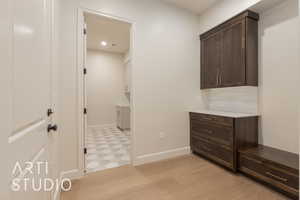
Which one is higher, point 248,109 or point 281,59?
point 281,59

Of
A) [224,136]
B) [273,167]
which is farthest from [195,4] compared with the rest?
[273,167]

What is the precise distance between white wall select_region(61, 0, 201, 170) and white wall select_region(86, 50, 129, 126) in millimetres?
3180

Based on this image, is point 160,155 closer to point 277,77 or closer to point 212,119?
point 212,119

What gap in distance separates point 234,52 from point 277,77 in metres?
0.72

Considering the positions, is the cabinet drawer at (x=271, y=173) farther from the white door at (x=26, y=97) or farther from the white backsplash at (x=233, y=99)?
the white door at (x=26, y=97)

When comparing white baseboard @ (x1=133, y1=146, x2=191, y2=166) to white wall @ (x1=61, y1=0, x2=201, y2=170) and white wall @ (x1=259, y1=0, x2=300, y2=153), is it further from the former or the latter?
white wall @ (x1=259, y1=0, x2=300, y2=153)

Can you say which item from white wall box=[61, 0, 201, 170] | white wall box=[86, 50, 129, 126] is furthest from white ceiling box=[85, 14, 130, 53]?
white wall box=[61, 0, 201, 170]

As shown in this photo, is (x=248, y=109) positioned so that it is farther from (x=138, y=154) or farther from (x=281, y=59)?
(x=138, y=154)

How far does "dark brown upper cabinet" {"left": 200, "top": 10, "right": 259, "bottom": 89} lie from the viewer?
2312 millimetres

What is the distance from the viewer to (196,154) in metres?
3.00

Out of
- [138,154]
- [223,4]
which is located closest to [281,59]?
[223,4]

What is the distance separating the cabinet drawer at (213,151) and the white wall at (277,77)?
66 centimetres

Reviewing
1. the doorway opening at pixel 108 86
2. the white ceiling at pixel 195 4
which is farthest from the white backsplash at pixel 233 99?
the doorway opening at pixel 108 86

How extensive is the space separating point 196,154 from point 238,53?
2.03m
